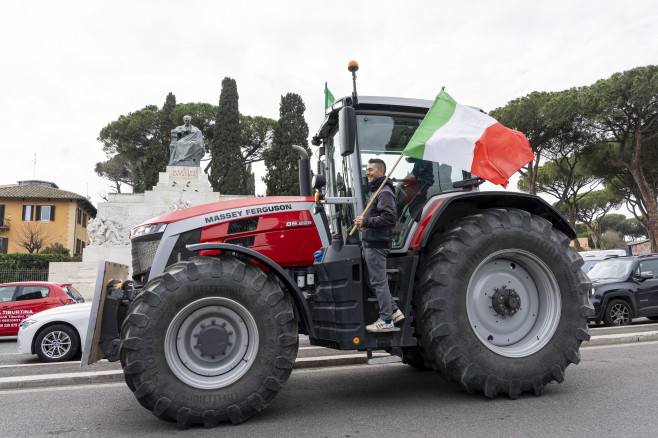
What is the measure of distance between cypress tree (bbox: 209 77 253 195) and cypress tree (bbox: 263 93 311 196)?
2.38 meters

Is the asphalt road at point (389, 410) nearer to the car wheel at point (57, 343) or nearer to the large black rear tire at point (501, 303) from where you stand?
the large black rear tire at point (501, 303)

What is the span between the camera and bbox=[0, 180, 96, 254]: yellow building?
4647cm

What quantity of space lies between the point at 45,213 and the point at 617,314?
50.0 meters

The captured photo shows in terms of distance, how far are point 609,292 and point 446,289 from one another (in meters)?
8.87

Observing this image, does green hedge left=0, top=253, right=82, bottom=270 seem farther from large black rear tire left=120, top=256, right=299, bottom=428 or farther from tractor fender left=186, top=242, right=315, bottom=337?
large black rear tire left=120, top=256, right=299, bottom=428

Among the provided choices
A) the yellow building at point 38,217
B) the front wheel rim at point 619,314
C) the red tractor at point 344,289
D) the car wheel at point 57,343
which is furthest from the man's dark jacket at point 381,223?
the yellow building at point 38,217

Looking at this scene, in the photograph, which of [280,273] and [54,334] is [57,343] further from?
[280,273]

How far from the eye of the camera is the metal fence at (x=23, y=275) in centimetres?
2564

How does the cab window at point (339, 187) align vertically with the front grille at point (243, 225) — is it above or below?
above

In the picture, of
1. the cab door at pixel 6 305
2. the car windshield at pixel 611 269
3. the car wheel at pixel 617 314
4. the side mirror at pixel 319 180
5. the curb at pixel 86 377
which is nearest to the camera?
the side mirror at pixel 319 180

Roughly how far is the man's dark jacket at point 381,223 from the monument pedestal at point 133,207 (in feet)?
77.6

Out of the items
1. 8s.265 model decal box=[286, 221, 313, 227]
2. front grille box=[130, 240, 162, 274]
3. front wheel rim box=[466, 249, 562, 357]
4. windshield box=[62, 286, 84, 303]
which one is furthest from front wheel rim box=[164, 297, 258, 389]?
windshield box=[62, 286, 84, 303]

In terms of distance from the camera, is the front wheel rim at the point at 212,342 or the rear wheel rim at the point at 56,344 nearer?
the front wheel rim at the point at 212,342

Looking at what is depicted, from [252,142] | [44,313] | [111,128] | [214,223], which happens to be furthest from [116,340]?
[111,128]
